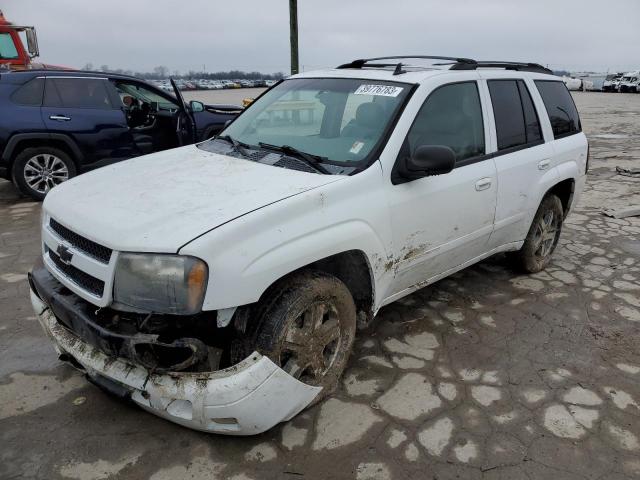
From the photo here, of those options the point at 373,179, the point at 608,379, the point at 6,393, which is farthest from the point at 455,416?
the point at 6,393

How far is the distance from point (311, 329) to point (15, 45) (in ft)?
38.1

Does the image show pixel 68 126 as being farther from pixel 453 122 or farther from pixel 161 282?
pixel 161 282

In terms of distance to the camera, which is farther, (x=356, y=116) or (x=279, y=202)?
(x=356, y=116)

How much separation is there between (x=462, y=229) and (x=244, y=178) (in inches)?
60.9

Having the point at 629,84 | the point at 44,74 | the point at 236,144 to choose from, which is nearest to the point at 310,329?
the point at 236,144

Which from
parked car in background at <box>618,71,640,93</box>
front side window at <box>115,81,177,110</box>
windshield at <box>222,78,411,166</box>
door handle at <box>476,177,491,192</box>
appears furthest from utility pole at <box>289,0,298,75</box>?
parked car in background at <box>618,71,640,93</box>

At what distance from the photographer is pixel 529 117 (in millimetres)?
4039

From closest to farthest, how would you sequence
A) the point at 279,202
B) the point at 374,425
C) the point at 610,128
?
1. the point at 279,202
2. the point at 374,425
3. the point at 610,128

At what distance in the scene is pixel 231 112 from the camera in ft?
27.8

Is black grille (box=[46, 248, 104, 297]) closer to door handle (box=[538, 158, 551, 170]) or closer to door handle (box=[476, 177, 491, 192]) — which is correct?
door handle (box=[476, 177, 491, 192])

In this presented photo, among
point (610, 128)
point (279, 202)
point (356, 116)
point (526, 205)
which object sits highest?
point (356, 116)

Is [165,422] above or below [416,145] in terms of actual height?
below

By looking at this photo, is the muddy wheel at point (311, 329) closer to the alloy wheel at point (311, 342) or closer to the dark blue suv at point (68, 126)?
the alloy wheel at point (311, 342)

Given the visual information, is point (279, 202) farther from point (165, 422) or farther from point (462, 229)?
point (462, 229)
